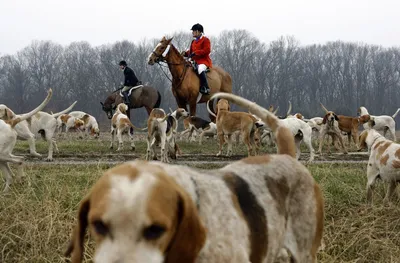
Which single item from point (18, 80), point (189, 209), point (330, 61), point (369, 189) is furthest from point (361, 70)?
point (189, 209)

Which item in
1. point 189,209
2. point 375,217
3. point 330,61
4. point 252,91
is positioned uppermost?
point 330,61

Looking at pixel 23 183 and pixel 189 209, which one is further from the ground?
pixel 189 209

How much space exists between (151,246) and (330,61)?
81435 millimetres

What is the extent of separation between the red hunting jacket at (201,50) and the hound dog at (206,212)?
11.2 m

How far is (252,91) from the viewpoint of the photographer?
73250 millimetres

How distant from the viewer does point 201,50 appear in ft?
Answer: 47.7

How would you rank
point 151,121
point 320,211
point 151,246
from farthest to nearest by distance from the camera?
point 151,121 < point 320,211 < point 151,246

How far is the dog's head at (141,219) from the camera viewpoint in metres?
1.73

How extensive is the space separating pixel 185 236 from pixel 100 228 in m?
0.31

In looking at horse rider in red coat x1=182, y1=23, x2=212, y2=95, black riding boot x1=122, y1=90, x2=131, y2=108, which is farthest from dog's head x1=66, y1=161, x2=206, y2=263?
→ black riding boot x1=122, y1=90, x2=131, y2=108

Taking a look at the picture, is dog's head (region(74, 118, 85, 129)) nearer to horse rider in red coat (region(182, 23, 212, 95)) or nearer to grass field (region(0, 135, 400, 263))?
horse rider in red coat (region(182, 23, 212, 95))

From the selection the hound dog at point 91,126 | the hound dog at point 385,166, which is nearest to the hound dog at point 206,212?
the hound dog at point 385,166

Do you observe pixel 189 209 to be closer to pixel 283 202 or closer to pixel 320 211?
pixel 283 202

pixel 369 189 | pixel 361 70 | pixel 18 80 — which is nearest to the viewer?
pixel 369 189
